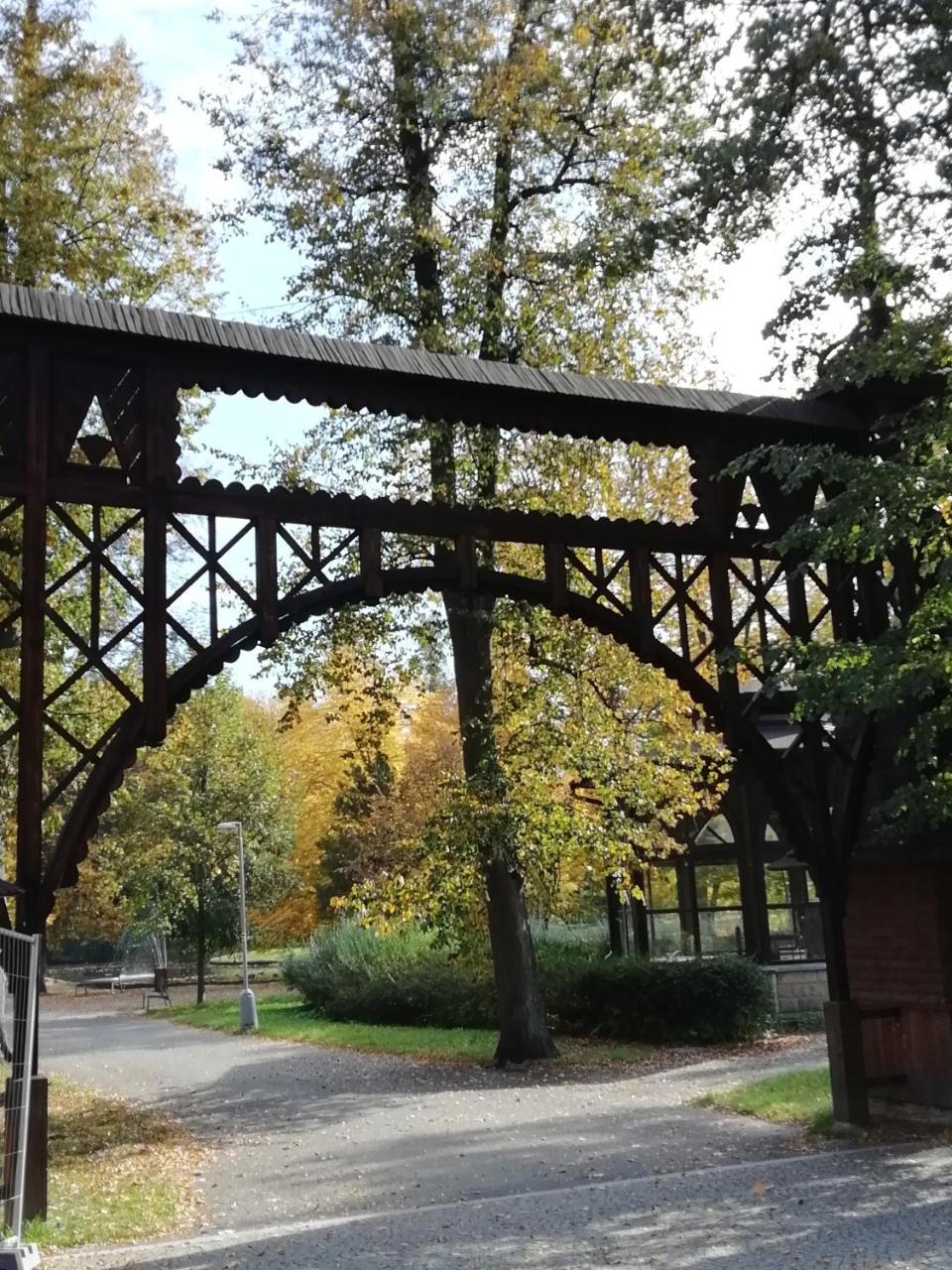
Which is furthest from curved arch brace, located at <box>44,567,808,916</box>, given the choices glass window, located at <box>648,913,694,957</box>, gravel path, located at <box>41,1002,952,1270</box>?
glass window, located at <box>648,913,694,957</box>

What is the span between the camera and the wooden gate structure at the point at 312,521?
8352 mm

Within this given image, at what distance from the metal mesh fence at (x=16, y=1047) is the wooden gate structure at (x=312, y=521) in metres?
0.47

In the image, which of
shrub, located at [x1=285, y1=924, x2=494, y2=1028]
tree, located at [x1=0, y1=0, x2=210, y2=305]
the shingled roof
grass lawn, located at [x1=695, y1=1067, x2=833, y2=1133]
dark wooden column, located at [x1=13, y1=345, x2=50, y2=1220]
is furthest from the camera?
shrub, located at [x1=285, y1=924, x2=494, y2=1028]

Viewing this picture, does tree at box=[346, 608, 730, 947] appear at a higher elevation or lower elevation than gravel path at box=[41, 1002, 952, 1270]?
higher

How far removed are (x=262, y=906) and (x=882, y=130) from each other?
30222 mm

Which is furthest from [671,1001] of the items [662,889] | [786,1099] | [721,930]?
[786,1099]

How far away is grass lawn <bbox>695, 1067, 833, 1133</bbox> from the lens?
11.4 metres

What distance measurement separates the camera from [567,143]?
57.6 feet

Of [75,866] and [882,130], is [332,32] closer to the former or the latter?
[882,130]

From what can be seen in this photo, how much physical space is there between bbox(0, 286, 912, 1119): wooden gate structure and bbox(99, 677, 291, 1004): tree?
20448mm

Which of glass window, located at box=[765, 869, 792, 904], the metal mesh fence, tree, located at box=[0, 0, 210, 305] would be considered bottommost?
the metal mesh fence

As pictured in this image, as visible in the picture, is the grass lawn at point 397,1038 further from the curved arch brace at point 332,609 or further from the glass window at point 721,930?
the curved arch brace at point 332,609

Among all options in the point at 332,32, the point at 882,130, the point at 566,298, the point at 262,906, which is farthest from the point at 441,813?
the point at 262,906

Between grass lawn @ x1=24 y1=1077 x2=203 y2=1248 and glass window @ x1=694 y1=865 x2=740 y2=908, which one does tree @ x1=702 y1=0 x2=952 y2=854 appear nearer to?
grass lawn @ x1=24 y1=1077 x2=203 y2=1248
